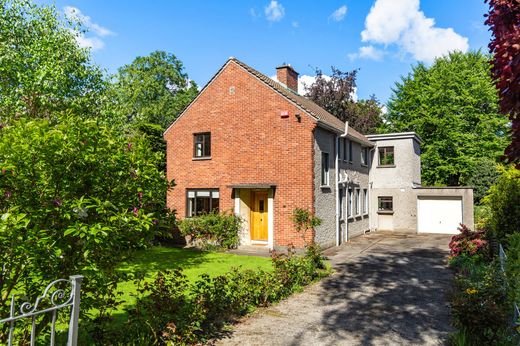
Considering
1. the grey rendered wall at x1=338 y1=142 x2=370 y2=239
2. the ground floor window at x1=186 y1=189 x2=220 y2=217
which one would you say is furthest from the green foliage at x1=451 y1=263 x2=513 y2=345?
the grey rendered wall at x1=338 y1=142 x2=370 y2=239

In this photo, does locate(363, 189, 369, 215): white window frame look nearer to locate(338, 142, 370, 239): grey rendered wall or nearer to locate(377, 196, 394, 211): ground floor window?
locate(338, 142, 370, 239): grey rendered wall

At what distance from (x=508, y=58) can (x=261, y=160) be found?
51.8ft

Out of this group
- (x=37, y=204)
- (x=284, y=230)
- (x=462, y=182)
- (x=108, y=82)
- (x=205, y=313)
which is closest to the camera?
(x=37, y=204)

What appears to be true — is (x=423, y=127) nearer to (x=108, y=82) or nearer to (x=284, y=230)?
(x=284, y=230)

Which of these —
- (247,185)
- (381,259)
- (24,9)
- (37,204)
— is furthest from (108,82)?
(37,204)

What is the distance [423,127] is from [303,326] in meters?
35.9

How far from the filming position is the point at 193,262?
15219 millimetres

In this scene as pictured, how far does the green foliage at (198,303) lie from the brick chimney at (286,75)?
1572cm

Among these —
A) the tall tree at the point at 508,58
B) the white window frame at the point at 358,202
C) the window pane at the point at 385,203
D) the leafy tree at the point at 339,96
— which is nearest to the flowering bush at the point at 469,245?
the white window frame at the point at 358,202

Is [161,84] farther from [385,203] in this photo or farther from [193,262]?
[193,262]

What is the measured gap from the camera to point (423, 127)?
3866 cm

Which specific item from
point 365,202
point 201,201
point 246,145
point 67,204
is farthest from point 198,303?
point 365,202

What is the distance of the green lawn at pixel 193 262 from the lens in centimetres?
1348

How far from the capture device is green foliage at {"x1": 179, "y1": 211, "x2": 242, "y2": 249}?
18.5 m
